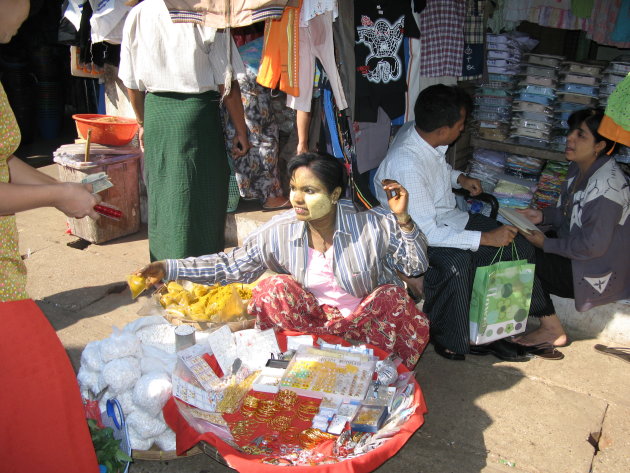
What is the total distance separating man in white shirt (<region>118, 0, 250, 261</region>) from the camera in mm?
3389

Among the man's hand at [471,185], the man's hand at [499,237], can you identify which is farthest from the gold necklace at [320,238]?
the man's hand at [471,185]

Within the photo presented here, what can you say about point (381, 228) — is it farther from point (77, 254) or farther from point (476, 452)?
point (77, 254)

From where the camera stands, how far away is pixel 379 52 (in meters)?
3.67

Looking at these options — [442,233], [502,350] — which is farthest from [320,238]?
[502,350]

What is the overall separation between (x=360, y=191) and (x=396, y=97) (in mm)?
685

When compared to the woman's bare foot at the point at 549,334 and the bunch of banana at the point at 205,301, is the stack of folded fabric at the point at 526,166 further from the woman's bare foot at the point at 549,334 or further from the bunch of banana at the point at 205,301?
the bunch of banana at the point at 205,301

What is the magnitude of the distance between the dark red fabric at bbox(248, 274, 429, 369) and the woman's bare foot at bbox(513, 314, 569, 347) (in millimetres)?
876

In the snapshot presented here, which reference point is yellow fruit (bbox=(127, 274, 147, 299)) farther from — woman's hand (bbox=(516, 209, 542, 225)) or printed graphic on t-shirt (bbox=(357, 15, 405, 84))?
woman's hand (bbox=(516, 209, 542, 225))

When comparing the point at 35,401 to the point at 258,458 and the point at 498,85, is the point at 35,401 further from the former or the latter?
the point at 498,85

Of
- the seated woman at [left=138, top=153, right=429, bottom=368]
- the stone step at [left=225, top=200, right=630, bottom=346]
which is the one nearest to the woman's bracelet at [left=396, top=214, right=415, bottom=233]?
the seated woman at [left=138, top=153, right=429, bottom=368]

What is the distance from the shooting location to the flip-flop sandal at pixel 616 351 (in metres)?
3.34

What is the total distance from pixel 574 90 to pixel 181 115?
3.04m

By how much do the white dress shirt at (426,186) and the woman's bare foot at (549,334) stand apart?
72cm

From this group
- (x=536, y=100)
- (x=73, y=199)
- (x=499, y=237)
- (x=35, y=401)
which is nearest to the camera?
(x=35, y=401)
